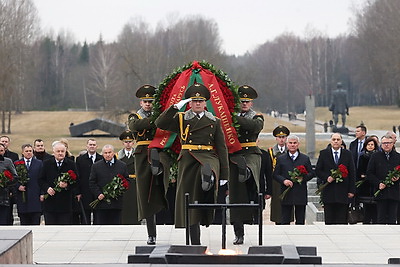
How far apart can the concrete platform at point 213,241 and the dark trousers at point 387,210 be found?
1232 millimetres

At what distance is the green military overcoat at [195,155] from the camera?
410 inches

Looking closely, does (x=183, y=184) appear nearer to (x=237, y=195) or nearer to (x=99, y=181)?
(x=237, y=195)

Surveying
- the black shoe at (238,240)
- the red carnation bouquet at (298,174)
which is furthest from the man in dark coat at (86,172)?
the black shoe at (238,240)

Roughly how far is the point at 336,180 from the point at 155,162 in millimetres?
4034

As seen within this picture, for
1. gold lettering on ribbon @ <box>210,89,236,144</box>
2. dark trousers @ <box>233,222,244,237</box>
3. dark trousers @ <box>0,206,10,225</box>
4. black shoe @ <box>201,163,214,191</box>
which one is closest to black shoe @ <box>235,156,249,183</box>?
gold lettering on ribbon @ <box>210,89,236,144</box>

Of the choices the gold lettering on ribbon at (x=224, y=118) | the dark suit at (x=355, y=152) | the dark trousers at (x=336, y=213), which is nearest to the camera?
the gold lettering on ribbon at (x=224, y=118)

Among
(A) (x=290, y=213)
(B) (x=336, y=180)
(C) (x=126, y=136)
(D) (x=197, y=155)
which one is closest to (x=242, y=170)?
(D) (x=197, y=155)

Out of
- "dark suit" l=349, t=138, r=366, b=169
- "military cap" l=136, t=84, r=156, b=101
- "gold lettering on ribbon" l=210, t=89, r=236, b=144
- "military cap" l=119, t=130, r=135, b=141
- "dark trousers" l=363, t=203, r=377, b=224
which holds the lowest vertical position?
"dark trousers" l=363, t=203, r=377, b=224

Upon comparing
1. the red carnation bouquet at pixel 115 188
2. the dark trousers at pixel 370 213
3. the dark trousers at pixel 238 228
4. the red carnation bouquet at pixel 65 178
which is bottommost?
the dark trousers at pixel 370 213

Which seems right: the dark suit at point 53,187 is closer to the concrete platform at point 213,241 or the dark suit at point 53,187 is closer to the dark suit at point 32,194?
the dark suit at point 32,194

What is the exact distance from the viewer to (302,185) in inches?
552

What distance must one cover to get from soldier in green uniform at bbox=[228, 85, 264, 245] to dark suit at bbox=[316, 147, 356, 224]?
2.80m

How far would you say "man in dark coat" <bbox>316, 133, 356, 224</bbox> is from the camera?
14.0 m

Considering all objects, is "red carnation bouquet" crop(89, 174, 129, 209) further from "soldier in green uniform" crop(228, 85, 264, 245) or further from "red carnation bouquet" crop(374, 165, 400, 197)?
"red carnation bouquet" crop(374, 165, 400, 197)
